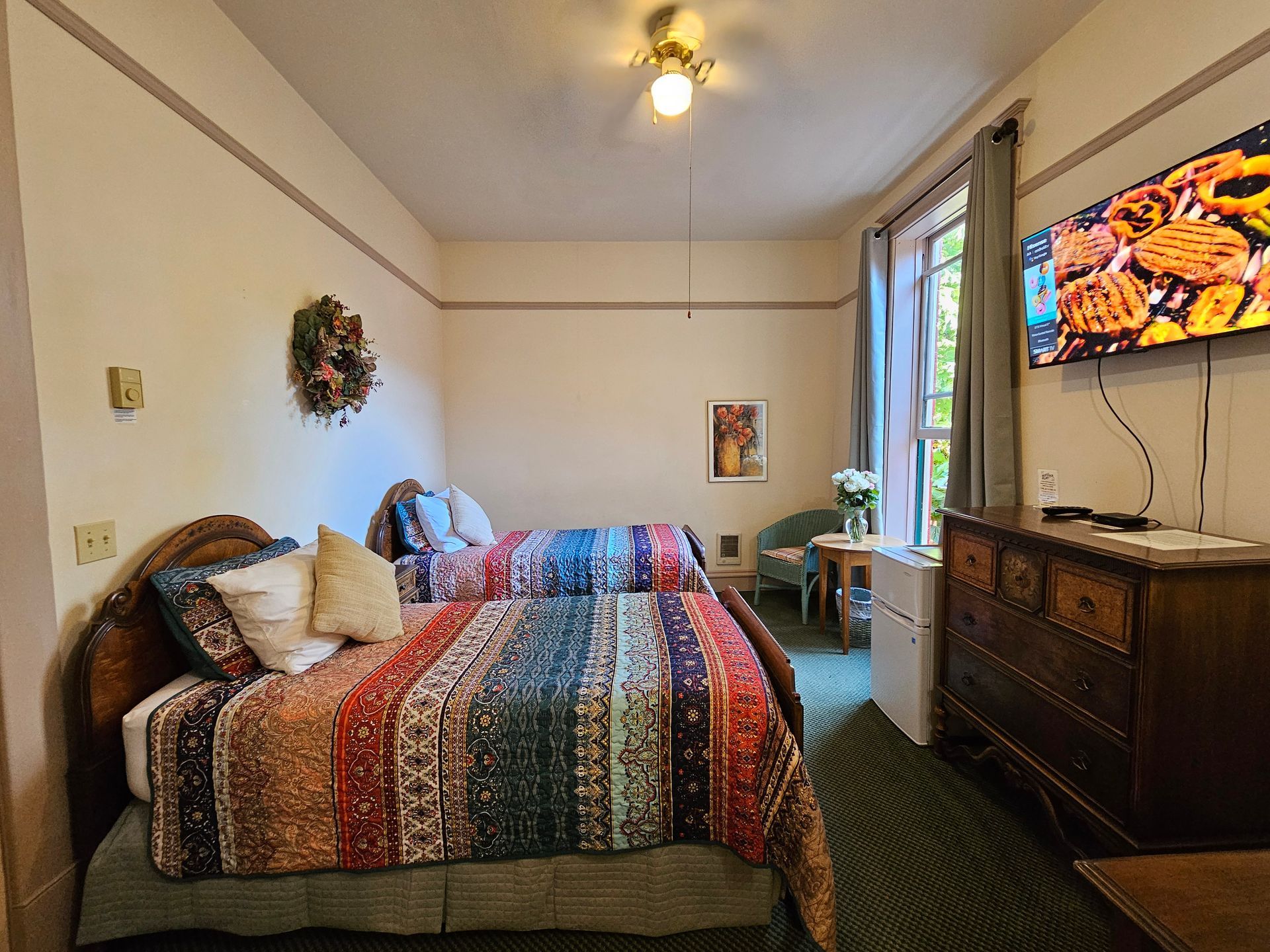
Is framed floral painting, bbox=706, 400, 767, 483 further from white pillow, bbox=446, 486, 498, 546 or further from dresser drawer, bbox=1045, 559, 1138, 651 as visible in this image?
dresser drawer, bbox=1045, 559, 1138, 651

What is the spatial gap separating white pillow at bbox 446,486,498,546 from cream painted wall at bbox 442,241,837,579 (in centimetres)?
81

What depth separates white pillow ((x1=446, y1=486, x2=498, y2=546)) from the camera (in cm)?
351

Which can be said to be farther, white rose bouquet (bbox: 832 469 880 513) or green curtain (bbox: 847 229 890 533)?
green curtain (bbox: 847 229 890 533)

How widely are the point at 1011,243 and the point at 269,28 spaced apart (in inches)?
129

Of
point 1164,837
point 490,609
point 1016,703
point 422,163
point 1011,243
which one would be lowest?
point 1164,837

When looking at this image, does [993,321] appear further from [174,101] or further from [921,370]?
[174,101]

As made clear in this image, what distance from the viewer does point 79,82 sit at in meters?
1.44

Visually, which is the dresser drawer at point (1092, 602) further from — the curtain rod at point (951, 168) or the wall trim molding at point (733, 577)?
the wall trim molding at point (733, 577)

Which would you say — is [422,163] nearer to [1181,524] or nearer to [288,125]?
[288,125]

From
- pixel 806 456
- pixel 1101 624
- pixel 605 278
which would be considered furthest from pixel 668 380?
pixel 1101 624

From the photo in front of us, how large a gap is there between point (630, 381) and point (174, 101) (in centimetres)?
311

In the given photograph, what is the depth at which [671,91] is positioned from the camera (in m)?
2.14

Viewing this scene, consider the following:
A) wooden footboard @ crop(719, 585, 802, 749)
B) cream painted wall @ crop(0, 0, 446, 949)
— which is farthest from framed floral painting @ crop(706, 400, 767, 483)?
cream painted wall @ crop(0, 0, 446, 949)

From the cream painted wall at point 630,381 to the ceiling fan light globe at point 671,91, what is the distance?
208 centimetres
